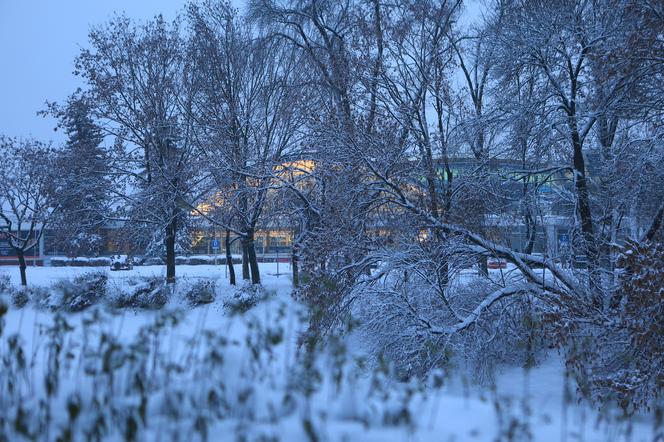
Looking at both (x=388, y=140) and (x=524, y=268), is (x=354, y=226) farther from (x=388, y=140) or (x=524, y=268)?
(x=524, y=268)

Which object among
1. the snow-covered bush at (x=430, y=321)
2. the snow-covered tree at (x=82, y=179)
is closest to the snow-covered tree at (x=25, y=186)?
the snow-covered tree at (x=82, y=179)

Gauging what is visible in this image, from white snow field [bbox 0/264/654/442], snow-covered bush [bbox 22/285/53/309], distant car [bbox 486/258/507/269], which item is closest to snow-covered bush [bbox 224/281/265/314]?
distant car [bbox 486/258/507/269]

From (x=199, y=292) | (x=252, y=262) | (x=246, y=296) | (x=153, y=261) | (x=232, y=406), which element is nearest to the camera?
(x=232, y=406)

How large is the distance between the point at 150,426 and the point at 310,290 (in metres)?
8.30

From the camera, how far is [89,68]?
2117 cm

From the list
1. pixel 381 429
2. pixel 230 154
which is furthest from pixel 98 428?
pixel 230 154

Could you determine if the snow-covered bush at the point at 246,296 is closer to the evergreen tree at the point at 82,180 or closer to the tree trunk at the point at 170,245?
the tree trunk at the point at 170,245

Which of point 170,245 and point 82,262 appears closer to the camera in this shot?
point 170,245

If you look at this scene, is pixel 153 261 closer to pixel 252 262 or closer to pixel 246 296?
pixel 252 262

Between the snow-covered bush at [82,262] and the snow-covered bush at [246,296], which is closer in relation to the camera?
the snow-covered bush at [246,296]

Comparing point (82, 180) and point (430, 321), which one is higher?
point (82, 180)

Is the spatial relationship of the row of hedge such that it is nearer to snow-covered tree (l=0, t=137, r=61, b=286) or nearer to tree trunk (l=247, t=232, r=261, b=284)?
snow-covered tree (l=0, t=137, r=61, b=286)

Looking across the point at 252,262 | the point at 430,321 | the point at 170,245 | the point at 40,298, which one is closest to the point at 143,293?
the point at 252,262

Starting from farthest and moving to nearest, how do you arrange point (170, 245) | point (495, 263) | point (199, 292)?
point (170, 245), point (199, 292), point (495, 263)
